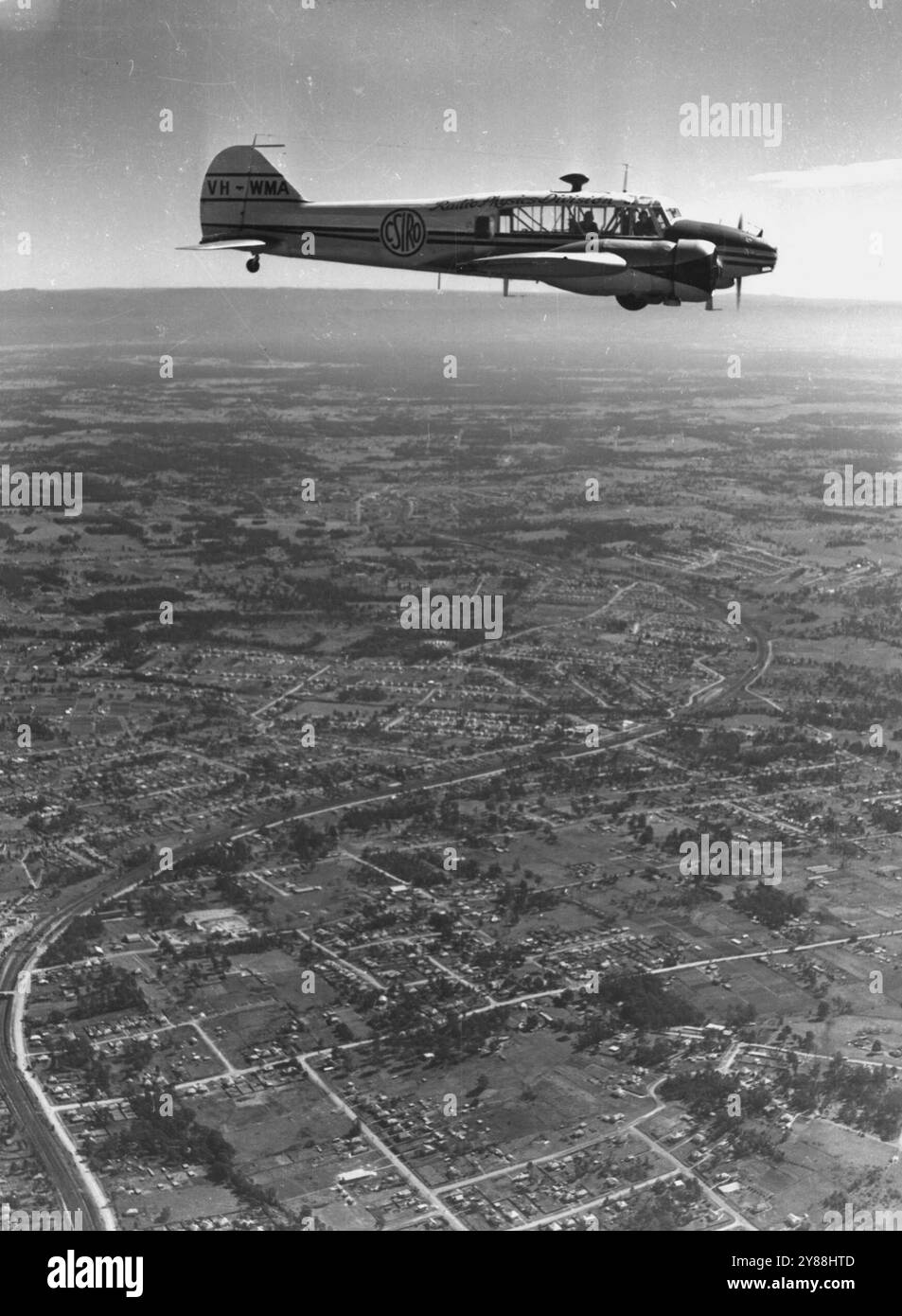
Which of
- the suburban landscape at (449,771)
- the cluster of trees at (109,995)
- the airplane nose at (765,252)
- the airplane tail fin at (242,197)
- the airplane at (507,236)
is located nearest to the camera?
the airplane at (507,236)

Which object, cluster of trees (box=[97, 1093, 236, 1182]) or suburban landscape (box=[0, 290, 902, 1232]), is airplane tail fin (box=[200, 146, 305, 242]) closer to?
suburban landscape (box=[0, 290, 902, 1232])

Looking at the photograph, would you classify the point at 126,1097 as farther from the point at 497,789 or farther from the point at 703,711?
the point at 703,711

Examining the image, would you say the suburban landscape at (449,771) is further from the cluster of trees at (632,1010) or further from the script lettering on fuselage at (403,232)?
the script lettering on fuselage at (403,232)

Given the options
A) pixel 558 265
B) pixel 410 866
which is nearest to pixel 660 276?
→ pixel 558 265

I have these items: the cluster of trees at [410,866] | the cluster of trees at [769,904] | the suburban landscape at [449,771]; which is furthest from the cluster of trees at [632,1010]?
the cluster of trees at [410,866]

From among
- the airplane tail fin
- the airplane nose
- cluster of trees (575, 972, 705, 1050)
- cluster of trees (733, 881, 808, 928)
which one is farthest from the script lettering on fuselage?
cluster of trees (733, 881, 808, 928)

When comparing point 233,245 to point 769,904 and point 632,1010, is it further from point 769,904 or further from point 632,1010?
point 769,904
